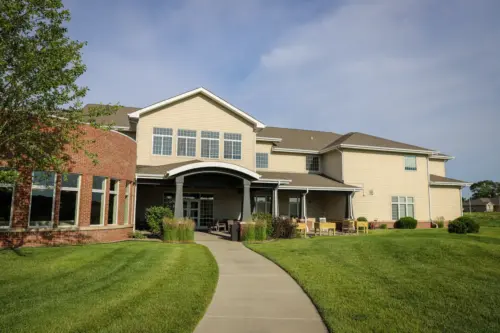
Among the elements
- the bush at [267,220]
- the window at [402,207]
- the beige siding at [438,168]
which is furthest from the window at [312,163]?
the beige siding at [438,168]

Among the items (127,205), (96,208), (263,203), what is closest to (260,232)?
(127,205)

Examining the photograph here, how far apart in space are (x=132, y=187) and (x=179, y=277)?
1133 centimetres

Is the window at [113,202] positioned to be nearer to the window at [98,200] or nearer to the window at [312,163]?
the window at [98,200]

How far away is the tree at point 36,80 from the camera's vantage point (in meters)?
9.63

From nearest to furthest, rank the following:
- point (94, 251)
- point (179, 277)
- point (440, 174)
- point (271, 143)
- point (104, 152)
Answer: point (179, 277), point (94, 251), point (104, 152), point (271, 143), point (440, 174)

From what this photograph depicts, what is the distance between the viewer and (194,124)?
74.8 feet

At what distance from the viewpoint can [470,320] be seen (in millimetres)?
6035

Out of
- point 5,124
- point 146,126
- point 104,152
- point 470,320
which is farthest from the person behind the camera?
point 146,126

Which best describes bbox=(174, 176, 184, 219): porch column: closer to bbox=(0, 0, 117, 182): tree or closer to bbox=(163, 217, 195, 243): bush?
bbox=(163, 217, 195, 243): bush

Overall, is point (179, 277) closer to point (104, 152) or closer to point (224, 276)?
point (224, 276)

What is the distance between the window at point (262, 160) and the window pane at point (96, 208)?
42.6 ft

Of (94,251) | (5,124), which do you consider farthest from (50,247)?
(5,124)

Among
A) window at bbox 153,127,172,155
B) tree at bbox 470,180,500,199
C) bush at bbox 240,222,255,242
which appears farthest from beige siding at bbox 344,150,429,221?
tree at bbox 470,180,500,199

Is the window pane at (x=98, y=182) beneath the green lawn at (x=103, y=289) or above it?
above
